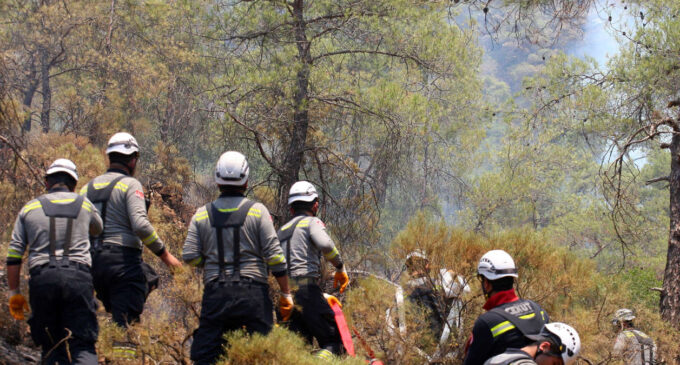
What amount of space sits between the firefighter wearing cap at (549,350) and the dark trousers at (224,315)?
158cm

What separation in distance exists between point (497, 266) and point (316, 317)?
1.80 meters

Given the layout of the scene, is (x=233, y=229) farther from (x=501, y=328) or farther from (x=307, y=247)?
(x=501, y=328)

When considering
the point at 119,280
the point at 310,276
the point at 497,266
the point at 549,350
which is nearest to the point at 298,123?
the point at 310,276

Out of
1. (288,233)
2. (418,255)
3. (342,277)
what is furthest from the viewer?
(418,255)

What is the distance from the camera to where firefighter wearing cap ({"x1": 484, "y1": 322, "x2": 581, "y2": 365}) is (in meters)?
3.29

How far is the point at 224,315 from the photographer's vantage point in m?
4.12

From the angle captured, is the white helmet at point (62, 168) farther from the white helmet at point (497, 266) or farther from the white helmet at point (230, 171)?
the white helmet at point (497, 266)

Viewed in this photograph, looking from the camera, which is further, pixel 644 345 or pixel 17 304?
pixel 644 345

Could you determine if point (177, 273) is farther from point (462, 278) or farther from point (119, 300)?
point (462, 278)

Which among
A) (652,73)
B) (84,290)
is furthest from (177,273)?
(652,73)

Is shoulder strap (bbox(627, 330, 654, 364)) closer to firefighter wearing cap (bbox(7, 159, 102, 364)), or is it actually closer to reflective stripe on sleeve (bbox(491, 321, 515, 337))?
reflective stripe on sleeve (bbox(491, 321, 515, 337))

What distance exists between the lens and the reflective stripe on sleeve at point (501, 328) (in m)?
3.65

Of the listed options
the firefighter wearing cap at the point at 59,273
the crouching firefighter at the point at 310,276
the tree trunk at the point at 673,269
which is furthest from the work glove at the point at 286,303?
the tree trunk at the point at 673,269

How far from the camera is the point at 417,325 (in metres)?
6.67
